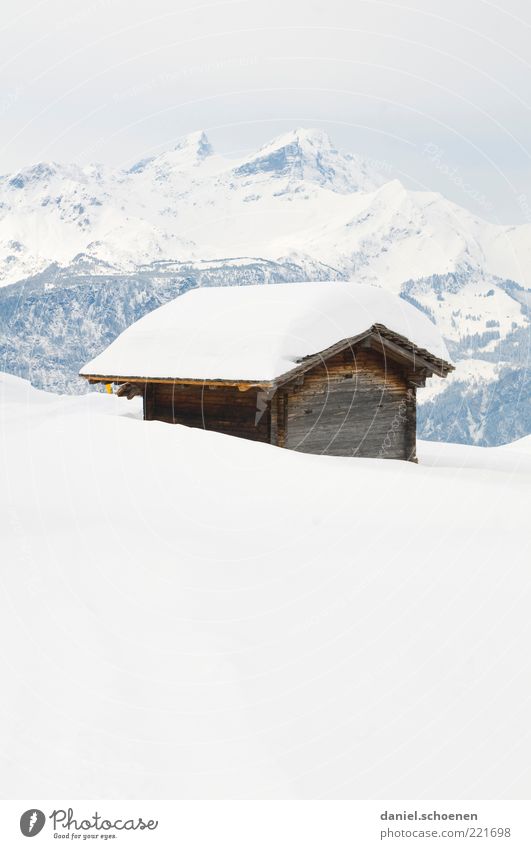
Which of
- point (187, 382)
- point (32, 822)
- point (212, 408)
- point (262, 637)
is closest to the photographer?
point (32, 822)

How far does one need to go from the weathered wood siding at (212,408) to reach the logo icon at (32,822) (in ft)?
34.2

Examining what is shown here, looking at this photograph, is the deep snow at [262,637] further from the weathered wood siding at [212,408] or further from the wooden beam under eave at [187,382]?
the weathered wood siding at [212,408]

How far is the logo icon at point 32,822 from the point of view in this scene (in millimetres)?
5254

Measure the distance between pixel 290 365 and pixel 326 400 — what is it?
6.45 ft

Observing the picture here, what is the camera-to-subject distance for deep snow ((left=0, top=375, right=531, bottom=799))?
18.7ft

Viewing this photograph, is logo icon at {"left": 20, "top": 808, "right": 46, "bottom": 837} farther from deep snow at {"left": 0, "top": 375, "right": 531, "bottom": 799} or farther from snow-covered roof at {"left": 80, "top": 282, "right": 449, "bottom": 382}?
snow-covered roof at {"left": 80, "top": 282, "right": 449, "bottom": 382}

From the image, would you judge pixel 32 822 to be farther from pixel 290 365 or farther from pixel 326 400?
pixel 326 400

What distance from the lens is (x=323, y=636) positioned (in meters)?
7.14

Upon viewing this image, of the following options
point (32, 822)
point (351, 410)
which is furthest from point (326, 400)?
point (32, 822)

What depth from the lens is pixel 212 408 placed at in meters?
17.3

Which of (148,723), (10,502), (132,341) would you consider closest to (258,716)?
(148,723)

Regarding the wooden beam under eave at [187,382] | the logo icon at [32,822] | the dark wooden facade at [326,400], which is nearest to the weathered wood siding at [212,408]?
the dark wooden facade at [326,400]

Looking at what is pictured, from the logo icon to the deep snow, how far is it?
0.36ft

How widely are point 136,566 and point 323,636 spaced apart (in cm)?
198
